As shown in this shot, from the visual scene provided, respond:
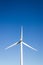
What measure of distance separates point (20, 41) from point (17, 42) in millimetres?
1014

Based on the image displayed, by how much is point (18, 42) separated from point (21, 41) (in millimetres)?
1870

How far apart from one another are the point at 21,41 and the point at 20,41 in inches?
32.7

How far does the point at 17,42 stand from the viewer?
48500 millimetres

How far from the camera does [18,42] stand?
48875mm

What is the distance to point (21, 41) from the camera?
4725 centimetres

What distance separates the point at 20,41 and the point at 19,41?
2.45 ft

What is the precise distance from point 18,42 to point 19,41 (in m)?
0.44

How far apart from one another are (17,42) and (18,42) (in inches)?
Answer: 18.3

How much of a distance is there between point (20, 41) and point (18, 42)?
107cm

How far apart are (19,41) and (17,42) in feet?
2.16

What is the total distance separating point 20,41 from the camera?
48031mm
